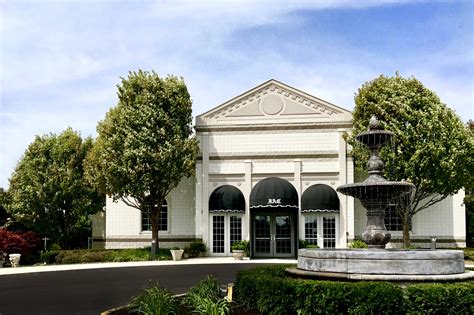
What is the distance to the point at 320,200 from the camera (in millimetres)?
33500

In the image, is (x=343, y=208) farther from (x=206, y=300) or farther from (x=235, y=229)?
(x=206, y=300)

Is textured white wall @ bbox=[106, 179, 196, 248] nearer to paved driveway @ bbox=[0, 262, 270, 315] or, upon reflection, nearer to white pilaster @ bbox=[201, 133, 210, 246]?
white pilaster @ bbox=[201, 133, 210, 246]

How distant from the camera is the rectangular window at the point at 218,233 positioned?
34938 mm

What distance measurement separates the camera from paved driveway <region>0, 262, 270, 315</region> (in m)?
14.2

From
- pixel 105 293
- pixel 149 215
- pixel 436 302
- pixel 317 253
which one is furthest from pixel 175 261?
pixel 436 302

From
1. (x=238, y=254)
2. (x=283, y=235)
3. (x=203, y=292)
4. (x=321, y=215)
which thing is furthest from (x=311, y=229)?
(x=203, y=292)

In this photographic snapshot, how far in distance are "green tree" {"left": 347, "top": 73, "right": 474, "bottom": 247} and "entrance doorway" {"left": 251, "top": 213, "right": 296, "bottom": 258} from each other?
667 centimetres

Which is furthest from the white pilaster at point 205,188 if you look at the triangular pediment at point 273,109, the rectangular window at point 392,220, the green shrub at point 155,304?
the green shrub at point 155,304

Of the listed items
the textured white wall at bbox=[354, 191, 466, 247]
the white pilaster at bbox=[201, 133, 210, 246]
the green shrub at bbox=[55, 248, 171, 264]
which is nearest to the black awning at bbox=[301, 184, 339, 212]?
the textured white wall at bbox=[354, 191, 466, 247]

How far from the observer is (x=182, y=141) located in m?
32.9

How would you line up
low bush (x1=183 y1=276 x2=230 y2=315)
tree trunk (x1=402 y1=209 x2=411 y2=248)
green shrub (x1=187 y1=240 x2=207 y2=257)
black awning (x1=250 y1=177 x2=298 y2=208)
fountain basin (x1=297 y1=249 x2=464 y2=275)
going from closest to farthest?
low bush (x1=183 y1=276 x2=230 y2=315) → fountain basin (x1=297 y1=249 x2=464 y2=275) → tree trunk (x1=402 y1=209 x2=411 y2=248) → black awning (x1=250 y1=177 x2=298 y2=208) → green shrub (x1=187 y1=240 x2=207 y2=257)

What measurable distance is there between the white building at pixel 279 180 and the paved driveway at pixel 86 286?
6.84 m

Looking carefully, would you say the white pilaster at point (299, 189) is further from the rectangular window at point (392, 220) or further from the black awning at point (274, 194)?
the rectangular window at point (392, 220)

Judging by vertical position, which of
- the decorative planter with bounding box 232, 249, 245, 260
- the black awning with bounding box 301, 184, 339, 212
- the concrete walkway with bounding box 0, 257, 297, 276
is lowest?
the concrete walkway with bounding box 0, 257, 297, 276
